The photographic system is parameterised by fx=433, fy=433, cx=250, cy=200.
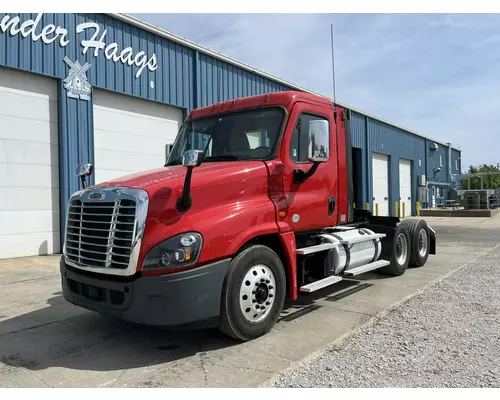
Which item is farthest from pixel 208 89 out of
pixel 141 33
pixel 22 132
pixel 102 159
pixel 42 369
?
pixel 42 369

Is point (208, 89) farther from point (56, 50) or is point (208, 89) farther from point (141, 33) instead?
point (56, 50)

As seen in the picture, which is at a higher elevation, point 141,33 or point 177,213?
point 141,33

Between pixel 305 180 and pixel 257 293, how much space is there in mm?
1581

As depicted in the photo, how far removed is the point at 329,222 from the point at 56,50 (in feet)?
28.1

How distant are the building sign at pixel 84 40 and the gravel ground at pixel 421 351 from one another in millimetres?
9853

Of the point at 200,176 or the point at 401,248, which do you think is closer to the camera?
the point at 200,176

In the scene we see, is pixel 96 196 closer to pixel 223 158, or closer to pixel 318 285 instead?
pixel 223 158

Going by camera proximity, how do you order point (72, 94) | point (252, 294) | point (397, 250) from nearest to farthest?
1. point (252, 294)
2. point (397, 250)
3. point (72, 94)

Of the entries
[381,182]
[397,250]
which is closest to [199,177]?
[397,250]

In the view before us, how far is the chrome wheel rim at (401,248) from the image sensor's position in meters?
7.88

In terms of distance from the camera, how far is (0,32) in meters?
9.68

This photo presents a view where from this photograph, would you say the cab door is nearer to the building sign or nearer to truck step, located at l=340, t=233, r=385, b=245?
truck step, located at l=340, t=233, r=385, b=245

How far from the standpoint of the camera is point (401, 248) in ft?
26.2

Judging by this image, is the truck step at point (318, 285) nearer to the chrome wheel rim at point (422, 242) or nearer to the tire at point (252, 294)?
the tire at point (252, 294)
